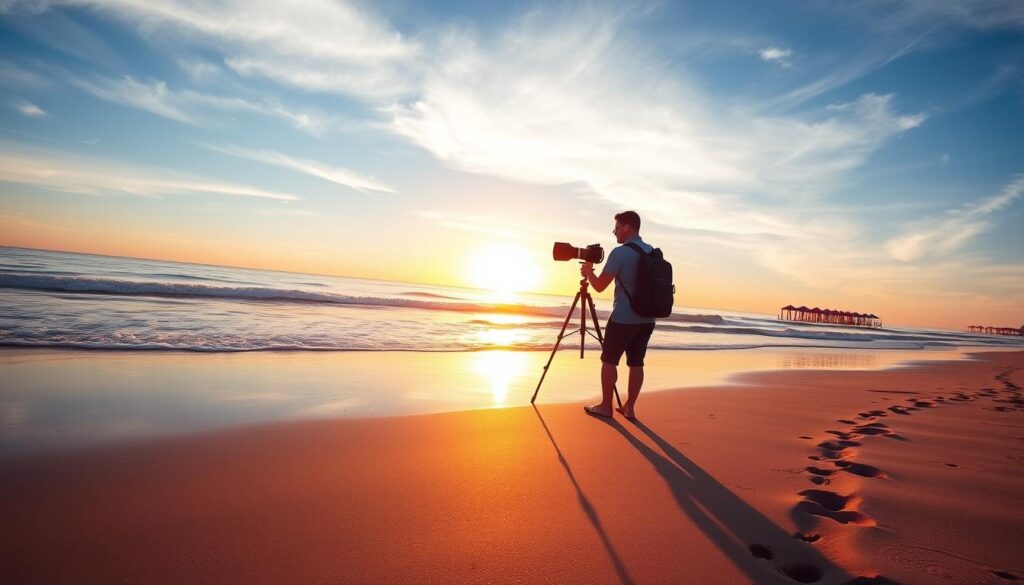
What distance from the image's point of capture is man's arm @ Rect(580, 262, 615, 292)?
4.84 metres

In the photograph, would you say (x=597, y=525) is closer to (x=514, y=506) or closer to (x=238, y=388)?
(x=514, y=506)

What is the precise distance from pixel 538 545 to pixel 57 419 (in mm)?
4153

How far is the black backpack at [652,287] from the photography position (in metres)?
4.76

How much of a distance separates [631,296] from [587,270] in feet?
1.76

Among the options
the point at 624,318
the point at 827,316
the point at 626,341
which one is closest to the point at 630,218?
the point at 624,318

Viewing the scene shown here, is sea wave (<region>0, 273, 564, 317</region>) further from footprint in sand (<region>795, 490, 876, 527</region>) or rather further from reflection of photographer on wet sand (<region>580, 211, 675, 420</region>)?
footprint in sand (<region>795, 490, 876, 527</region>)

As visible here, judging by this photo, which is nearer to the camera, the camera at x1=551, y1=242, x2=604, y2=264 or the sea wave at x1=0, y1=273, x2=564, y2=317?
the camera at x1=551, y1=242, x2=604, y2=264

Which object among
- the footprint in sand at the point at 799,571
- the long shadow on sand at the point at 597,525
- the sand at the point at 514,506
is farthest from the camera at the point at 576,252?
the footprint in sand at the point at 799,571

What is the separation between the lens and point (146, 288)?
2002 centimetres

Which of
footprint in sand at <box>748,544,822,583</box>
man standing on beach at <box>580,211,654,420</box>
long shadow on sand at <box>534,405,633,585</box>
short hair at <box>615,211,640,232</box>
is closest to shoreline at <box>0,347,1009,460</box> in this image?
man standing on beach at <box>580,211,654,420</box>

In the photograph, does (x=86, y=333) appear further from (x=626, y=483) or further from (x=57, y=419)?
(x=626, y=483)

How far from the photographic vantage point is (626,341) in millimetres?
4996

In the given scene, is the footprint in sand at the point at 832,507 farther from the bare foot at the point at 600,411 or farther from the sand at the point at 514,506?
the bare foot at the point at 600,411

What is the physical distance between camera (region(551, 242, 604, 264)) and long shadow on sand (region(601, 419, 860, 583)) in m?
2.29
